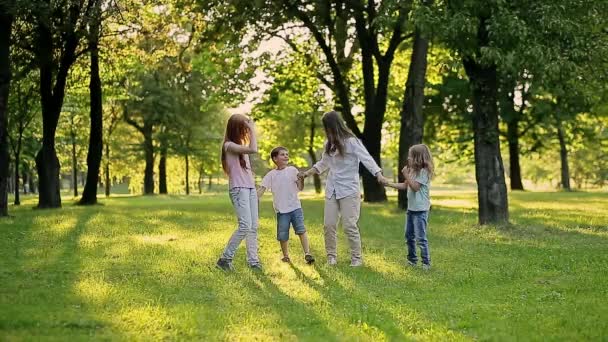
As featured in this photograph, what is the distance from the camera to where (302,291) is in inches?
328

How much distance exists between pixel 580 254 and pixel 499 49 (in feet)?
16.9

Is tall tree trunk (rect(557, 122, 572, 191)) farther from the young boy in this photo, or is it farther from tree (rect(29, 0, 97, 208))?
the young boy

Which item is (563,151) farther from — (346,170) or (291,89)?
(346,170)

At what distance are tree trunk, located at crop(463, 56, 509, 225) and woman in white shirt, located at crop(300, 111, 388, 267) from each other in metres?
7.22

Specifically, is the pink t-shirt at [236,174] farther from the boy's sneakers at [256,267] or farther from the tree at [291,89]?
the tree at [291,89]

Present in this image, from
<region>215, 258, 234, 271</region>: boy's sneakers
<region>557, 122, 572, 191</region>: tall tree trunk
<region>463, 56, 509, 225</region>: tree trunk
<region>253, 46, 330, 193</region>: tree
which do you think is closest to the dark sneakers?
<region>215, 258, 234, 271</region>: boy's sneakers

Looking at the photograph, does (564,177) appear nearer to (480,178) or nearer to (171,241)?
(480,178)

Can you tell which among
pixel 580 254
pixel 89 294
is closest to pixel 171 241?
pixel 89 294

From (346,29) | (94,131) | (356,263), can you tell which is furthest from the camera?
(94,131)

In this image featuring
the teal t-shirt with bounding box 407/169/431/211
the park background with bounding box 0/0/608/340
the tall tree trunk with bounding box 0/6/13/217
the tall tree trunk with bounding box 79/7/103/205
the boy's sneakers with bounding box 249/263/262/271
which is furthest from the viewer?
the tall tree trunk with bounding box 79/7/103/205

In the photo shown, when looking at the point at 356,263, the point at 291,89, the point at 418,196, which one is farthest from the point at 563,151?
the point at 356,263

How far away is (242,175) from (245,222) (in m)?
0.66

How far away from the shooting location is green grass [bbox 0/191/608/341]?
20.8 ft

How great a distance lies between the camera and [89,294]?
800 centimetres
